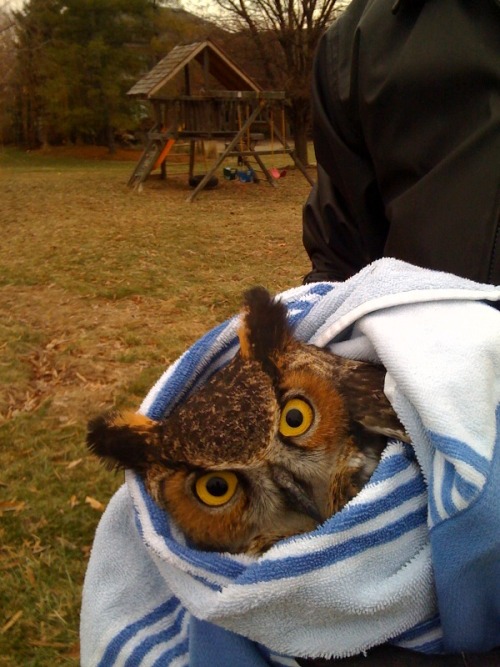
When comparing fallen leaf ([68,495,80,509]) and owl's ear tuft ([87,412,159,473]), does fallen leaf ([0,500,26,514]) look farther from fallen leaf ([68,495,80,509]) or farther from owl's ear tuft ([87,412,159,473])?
owl's ear tuft ([87,412,159,473])

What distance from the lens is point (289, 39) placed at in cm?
1886

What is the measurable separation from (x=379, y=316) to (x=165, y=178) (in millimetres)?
14340

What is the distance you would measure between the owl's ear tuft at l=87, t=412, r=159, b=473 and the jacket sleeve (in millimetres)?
746

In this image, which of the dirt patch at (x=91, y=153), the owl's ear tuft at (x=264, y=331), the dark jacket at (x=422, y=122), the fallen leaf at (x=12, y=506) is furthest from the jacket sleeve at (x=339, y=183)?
the dirt patch at (x=91, y=153)

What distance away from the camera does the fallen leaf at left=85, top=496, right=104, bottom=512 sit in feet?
9.75

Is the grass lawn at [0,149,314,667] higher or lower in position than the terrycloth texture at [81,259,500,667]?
lower

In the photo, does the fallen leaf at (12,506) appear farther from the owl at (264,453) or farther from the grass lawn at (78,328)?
the owl at (264,453)

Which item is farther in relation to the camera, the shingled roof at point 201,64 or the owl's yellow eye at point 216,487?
the shingled roof at point 201,64

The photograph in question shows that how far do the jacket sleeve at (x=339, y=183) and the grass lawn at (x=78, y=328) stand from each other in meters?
1.56

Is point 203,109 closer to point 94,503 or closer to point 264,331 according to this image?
point 94,503

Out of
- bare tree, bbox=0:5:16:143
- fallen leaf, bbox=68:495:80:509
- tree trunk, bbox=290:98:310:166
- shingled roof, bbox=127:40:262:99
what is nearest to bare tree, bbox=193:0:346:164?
tree trunk, bbox=290:98:310:166

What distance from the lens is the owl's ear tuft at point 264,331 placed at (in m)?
1.01

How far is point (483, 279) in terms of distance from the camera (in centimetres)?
122

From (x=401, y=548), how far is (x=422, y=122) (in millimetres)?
822
